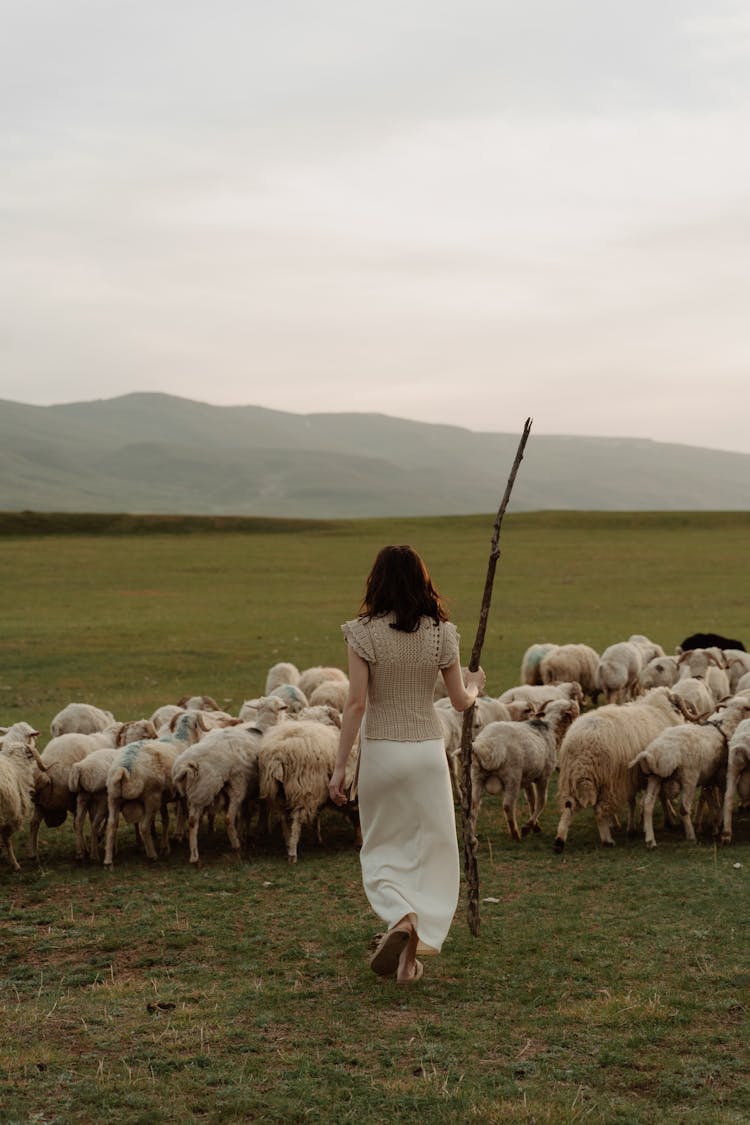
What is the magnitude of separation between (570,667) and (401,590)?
11.7 meters

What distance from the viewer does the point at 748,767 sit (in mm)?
9844

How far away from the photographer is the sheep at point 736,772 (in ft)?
31.8

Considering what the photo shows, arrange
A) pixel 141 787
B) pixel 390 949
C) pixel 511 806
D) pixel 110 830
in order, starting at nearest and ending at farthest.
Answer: pixel 390 949 < pixel 110 830 < pixel 141 787 < pixel 511 806

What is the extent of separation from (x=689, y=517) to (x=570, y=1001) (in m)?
60.5

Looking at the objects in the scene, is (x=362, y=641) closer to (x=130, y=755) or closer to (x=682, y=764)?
(x=130, y=755)

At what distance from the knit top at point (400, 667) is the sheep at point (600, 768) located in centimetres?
384

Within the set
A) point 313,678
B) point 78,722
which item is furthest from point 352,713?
point 313,678

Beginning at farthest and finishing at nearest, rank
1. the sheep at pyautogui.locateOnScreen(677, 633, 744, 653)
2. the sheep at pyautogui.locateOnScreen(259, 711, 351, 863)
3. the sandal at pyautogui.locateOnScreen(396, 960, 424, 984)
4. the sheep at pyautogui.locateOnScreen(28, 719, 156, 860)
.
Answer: the sheep at pyautogui.locateOnScreen(677, 633, 744, 653) < the sheep at pyautogui.locateOnScreen(28, 719, 156, 860) < the sheep at pyautogui.locateOnScreen(259, 711, 351, 863) < the sandal at pyautogui.locateOnScreen(396, 960, 424, 984)

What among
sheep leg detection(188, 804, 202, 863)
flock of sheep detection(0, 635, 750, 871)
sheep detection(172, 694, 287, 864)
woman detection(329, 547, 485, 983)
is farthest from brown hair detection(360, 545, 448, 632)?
sheep leg detection(188, 804, 202, 863)

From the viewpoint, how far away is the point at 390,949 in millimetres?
6328

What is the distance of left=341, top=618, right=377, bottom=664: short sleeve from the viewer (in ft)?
21.7

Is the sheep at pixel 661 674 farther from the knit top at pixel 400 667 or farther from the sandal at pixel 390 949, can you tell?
the sandal at pixel 390 949

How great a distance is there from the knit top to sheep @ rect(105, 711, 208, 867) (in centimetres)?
366

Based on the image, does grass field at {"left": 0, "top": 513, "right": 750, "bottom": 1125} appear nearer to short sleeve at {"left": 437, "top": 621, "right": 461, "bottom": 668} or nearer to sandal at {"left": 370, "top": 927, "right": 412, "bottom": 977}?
sandal at {"left": 370, "top": 927, "right": 412, "bottom": 977}
